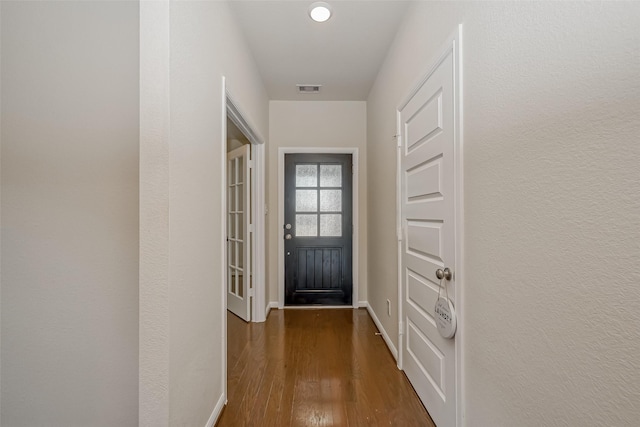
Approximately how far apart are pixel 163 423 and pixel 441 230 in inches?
56.9

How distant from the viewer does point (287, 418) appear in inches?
62.6

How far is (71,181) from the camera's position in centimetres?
121

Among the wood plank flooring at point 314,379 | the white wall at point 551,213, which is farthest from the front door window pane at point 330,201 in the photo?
the white wall at point 551,213

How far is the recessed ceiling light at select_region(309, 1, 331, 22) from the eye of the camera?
6.12 ft

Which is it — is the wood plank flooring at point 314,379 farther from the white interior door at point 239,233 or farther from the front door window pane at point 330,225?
the front door window pane at point 330,225

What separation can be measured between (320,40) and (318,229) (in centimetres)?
203

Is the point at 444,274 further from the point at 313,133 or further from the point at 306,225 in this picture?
the point at 313,133

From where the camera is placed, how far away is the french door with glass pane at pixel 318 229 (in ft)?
11.6

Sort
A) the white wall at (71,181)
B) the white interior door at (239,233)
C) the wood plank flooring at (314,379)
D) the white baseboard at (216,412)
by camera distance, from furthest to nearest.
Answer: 1. the white interior door at (239,233)
2. the wood plank flooring at (314,379)
3. the white baseboard at (216,412)
4. the white wall at (71,181)

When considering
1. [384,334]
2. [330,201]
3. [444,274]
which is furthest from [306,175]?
[444,274]

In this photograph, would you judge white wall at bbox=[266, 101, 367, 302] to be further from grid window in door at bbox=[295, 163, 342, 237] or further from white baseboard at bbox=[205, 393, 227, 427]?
white baseboard at bbox=[205, 393, 227, 427]

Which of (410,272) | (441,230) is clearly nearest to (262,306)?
(410,272)

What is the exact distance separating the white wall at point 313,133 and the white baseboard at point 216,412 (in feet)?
5.97

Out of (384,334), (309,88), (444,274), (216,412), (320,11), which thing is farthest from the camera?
(309,88)
